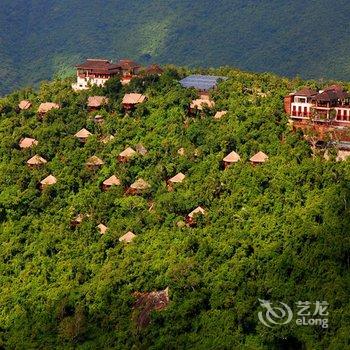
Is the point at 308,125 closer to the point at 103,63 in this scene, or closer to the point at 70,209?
the point at 70,209

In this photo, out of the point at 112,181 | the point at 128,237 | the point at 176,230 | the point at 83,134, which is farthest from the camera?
the point at 83,134

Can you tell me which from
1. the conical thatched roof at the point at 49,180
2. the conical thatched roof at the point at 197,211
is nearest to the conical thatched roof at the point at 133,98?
the conical thatched roof at the point at 49,180

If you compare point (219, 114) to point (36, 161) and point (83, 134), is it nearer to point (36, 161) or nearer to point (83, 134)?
point (83, 134)

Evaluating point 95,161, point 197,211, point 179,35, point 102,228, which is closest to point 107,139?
point 95,161

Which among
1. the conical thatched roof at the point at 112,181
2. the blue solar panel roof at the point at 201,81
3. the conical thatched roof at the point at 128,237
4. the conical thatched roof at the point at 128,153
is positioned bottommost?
the conical thatched roof at the point at 128,237

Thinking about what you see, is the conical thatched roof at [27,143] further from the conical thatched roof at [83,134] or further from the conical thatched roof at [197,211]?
the conical thatched roof at [197,211]

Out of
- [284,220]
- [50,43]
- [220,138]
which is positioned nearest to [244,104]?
[220,138]

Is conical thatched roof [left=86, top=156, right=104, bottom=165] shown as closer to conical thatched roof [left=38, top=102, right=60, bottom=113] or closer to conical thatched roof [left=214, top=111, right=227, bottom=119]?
conical thatched roof [left=214, top=111, right=227, bottom=119]
